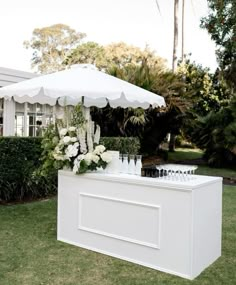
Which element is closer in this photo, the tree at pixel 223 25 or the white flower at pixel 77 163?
the white flower at pixel 77 163

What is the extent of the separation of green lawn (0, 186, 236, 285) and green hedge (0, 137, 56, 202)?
5.33 ft

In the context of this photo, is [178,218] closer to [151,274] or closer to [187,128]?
[151,274]

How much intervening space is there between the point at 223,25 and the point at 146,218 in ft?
27.1

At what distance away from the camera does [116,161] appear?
169 inches

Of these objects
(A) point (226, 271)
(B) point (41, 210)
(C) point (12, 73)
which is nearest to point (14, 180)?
(B) point (41, 210)

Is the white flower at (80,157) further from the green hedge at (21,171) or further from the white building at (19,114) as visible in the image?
the white building at (19,114)

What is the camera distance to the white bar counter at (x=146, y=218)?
11.4 ft

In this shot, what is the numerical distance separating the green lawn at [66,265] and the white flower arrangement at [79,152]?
106cm

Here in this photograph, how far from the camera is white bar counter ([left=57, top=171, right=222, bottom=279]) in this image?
346 centimetres

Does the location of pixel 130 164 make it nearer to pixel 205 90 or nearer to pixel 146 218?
pixel 146 218

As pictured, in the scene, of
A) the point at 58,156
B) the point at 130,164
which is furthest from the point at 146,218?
the point at 58,156

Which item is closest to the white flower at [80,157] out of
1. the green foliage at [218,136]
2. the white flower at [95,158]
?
the white flower at [95,158]

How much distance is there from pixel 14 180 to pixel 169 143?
1318 cm

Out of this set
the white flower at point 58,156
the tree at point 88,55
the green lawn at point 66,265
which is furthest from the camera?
the tree at point 88,55
